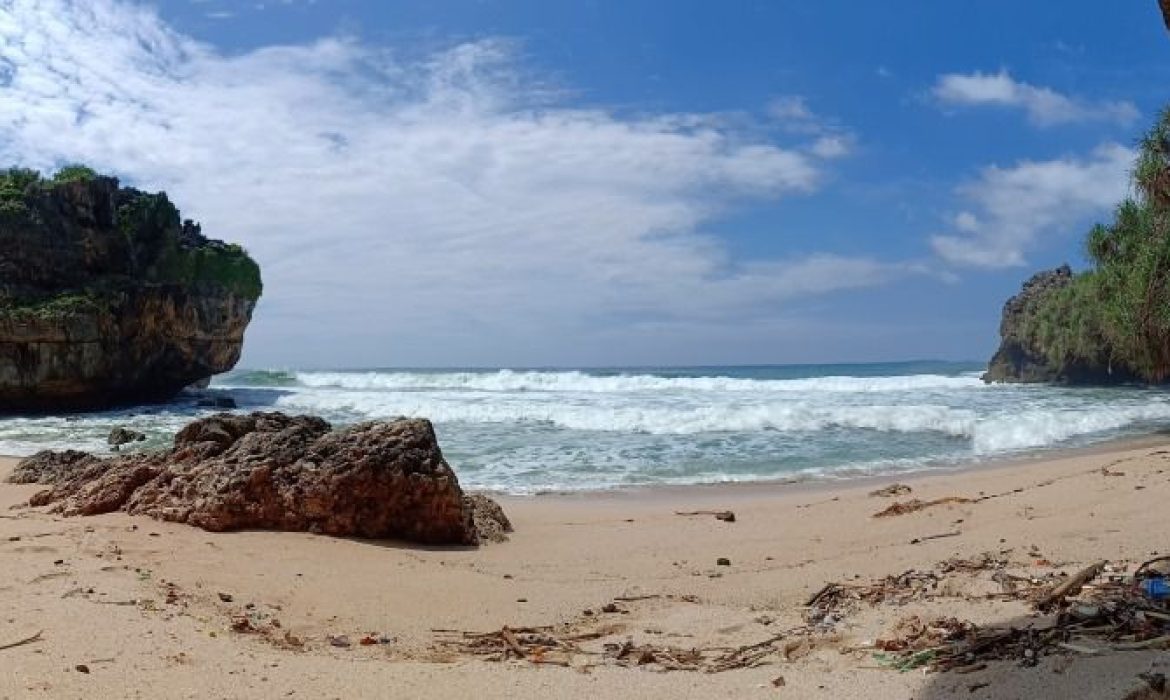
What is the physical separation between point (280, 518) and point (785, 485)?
292 inches

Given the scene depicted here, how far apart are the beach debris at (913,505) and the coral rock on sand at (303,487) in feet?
13.3

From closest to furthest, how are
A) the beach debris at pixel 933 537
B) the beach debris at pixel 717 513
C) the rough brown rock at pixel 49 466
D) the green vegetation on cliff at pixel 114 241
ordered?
1. the beach debris at pixel 933 537
2. the beach debris at pixel 717 513
3. the rough brown rock at pixel 49 466
4. the green vegetation on cliff at pixel 114 241

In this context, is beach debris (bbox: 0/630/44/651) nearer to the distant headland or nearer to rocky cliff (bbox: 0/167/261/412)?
the distant headland

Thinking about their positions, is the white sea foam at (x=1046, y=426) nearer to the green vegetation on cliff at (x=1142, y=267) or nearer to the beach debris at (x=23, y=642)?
the green vegetation on cliff at (x=1142, y=267)

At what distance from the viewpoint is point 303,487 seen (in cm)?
707

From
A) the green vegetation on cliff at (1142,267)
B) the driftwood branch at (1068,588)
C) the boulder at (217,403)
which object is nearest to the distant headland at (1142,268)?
the green vegetation on cliff at (1142,267)

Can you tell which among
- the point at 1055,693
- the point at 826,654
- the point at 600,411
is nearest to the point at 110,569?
the point at 826,654

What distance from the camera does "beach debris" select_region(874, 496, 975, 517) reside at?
8506 millimetres

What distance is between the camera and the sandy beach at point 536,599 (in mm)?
3344

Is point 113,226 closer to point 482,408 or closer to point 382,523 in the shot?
point 482,408

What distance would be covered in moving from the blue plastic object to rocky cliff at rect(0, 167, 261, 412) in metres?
28.2

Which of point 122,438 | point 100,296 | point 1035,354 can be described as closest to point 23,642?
point 122,438

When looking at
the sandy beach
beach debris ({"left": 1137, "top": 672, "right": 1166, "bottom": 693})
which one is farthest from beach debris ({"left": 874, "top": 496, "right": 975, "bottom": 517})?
beach debris ({"left": 1137, "top": 672, "right": 1166, "bottom": 693})

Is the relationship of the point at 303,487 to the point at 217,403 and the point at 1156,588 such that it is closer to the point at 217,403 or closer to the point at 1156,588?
the point at 1156,588
